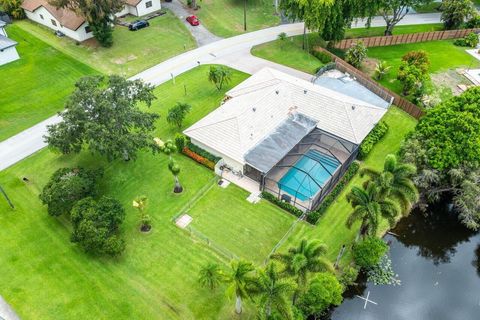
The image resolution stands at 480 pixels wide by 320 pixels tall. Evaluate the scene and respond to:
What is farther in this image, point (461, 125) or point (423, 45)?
point (423, 45)

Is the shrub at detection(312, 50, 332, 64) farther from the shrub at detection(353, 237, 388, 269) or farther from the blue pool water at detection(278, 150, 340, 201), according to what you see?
the shrub at detection(353, 237, 388, 269)

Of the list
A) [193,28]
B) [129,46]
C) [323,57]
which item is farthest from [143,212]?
[193,28]

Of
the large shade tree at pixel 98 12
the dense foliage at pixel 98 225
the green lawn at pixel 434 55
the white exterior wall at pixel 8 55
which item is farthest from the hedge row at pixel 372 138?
the white exterior wall at pixel 8 55

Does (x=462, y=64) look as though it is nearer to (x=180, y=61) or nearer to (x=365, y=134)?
(x=365, y=134)

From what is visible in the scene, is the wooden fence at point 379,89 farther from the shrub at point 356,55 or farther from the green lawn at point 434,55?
the green lawn at point 434,55

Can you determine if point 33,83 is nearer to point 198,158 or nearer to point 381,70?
point 198,158

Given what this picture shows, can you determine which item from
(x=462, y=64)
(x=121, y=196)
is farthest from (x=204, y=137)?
(x=462, y=64)

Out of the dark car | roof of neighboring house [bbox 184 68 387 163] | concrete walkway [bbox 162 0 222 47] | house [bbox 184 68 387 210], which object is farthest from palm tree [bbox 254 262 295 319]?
the dark car
